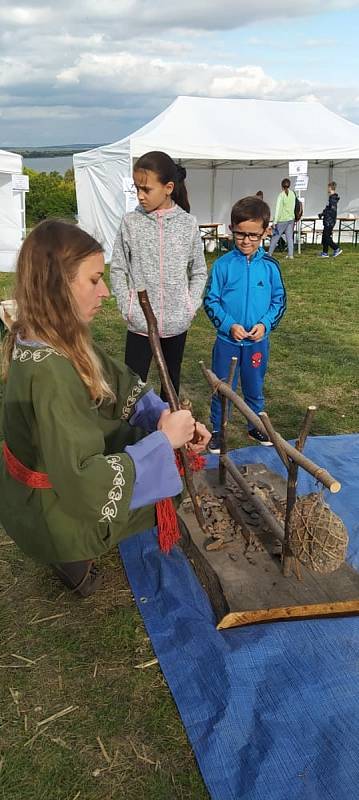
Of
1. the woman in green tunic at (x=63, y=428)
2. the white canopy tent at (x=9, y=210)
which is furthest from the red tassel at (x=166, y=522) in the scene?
the white canopy tent at (x=9, y=210)

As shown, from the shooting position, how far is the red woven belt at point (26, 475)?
2143 mm

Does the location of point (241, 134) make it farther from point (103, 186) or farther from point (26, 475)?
point (26, 475)

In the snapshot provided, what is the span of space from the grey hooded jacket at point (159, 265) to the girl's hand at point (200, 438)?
47.5 inches

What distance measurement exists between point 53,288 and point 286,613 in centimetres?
145

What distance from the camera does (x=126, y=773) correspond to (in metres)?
1.92

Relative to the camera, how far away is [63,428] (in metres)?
1.85

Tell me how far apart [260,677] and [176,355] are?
6.70 ft

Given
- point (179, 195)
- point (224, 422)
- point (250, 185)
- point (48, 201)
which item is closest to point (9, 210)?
point (250, 185)

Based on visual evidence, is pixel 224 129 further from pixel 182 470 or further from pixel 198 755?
pixel 198 755

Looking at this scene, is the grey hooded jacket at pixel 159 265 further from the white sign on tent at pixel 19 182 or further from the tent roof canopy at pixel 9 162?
the white sign on tent at pixel 19 182

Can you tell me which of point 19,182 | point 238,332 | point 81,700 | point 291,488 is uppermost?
point 19,182

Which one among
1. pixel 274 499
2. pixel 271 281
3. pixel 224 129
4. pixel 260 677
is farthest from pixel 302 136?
pixel 260 677

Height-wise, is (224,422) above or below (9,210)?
below

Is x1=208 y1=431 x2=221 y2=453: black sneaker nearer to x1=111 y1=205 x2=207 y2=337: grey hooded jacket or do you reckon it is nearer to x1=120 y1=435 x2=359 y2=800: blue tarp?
x1=111 y1=205 x2=207 y2=337: grey hooded jacket
